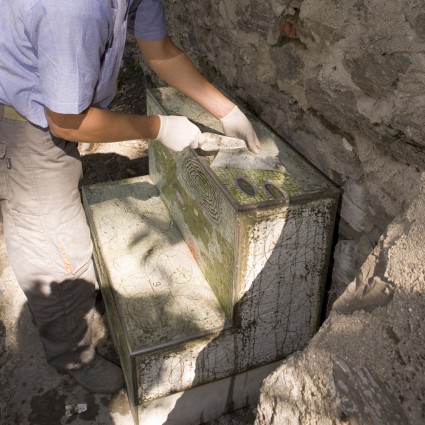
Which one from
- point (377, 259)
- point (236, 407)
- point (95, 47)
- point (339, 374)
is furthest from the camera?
point (236, 407)

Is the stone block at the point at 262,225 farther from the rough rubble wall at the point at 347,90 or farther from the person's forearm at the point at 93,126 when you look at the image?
the person's forearm at the point at 93,126

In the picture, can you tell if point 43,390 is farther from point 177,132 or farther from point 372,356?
point 372,356

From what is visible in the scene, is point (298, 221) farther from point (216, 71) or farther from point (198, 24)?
point (198, 24)

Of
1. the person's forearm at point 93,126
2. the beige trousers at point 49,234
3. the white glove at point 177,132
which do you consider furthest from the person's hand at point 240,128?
the beige trousers at point 49,234

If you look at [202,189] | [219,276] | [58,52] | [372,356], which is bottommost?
[219,276]

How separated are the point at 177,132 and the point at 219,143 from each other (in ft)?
0.59

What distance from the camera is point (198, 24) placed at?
266 cm

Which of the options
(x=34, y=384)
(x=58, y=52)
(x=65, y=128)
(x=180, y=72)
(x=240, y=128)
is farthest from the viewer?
(x=34, y=384)

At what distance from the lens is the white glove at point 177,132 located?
1.89 meters

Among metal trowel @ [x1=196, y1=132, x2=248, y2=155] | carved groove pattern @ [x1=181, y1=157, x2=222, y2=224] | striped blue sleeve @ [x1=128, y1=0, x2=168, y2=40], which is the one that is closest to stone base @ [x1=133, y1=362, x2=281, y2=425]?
carved groove pattern @ [x1=181, y1=157, x2=222, y2=224]

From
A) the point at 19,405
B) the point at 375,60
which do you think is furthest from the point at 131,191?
the point at 375,60

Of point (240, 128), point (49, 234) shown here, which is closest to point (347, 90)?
point (240, 128)

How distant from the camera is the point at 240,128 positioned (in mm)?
1973

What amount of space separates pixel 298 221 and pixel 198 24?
1.49 meters
